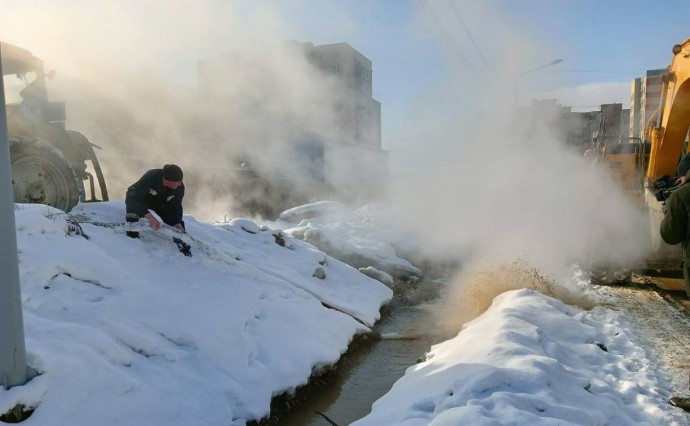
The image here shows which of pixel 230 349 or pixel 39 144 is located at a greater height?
pixel 39 144

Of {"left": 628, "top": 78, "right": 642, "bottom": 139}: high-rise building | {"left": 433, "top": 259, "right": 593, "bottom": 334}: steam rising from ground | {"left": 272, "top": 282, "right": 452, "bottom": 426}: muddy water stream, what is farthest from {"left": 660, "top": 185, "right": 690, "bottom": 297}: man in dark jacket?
{"left": 628, "top": 78, "right": 642, "bottom": 139}: high-rise building

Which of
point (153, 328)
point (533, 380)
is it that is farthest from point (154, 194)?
point (533, 380)

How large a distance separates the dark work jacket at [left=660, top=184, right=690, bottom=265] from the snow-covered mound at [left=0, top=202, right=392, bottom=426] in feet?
10.8

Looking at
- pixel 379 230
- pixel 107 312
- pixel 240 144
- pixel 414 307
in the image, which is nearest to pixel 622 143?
pixel 414 307

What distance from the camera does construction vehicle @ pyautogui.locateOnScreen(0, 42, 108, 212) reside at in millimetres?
5598

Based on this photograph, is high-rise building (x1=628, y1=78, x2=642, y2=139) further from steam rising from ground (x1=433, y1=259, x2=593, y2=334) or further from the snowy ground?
the snowy ground

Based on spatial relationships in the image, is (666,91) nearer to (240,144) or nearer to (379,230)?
(379,230)

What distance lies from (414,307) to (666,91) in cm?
481

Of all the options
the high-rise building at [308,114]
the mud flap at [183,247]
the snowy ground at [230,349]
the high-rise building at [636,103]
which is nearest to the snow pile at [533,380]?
Answer: the snowy ground at [230,349]

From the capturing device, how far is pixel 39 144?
5633 millimetres

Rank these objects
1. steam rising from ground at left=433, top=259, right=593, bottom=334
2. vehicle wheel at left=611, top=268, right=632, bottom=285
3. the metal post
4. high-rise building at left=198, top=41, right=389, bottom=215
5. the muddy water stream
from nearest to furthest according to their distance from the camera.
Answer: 1. the metal post
2. the muddy water stream
3. steam rising from ground at left=433, top=259, right=593, bottom=334
4. vehicle wheel at left=611, top=268, right=632, bottom=285
5. high-rise building at left=198, top=41, right=389, bottom=215

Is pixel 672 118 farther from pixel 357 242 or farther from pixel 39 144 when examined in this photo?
pixel 39 144

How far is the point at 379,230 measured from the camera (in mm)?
12328

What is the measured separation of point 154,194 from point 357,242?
18.7 ft
